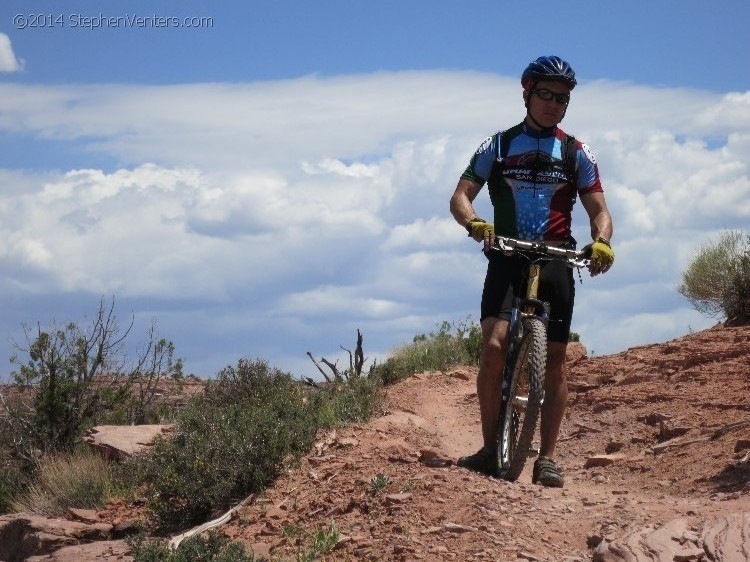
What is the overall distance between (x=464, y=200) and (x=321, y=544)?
2.05 m

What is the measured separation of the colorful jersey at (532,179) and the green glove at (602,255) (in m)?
0.37

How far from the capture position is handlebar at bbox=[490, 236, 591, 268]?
5.84 metres

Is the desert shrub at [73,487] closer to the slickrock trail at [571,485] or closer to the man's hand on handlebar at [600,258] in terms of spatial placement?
the slickrock trail at [571,485]

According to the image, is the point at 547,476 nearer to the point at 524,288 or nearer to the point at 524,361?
the point at 524,361

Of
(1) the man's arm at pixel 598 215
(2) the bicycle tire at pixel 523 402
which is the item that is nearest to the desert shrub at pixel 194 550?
(2) the bicycle tire at pixel 523 402

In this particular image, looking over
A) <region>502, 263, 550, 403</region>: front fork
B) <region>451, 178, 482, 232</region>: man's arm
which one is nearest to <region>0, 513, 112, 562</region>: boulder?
<region>502, 263, 550, 403</region>: front fork

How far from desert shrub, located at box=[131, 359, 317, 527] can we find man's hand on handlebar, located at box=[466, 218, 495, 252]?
2153 millimetres

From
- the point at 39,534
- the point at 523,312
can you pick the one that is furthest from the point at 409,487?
the point at 39,534

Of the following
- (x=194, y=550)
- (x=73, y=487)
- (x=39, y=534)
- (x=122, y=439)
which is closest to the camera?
(x=194, y=550)

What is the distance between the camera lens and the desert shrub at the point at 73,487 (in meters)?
8.74

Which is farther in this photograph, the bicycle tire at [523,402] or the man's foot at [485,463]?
the man's foot at [485,463]

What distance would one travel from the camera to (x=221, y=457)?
7160 millimetres

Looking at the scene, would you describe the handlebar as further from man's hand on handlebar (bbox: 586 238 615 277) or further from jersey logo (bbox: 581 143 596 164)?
jersey logo (bbox: 581 143 596 164)

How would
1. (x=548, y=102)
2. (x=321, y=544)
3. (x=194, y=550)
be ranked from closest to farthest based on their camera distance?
(x=321, y=544), (x=194, y=550), (x=548, y=102)
